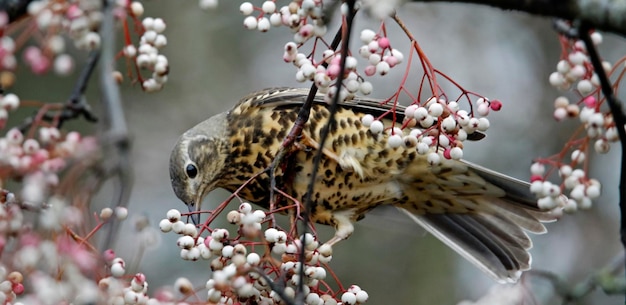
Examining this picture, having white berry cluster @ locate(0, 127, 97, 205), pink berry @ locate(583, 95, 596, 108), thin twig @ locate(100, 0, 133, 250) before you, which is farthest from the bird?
thin twig @ locate(100, 0, 133, 250)

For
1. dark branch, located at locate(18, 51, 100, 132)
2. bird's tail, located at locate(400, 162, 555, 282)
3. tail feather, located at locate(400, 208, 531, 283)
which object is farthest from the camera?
tail feather, located at locate(400, 208, 531, 283)

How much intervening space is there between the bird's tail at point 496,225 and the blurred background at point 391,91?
2.51 meters

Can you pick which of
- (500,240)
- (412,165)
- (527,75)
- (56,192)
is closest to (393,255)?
(527,75)

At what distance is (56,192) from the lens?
208 cm

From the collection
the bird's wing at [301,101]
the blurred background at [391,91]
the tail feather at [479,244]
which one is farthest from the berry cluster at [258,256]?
the blurred background at [391,91]

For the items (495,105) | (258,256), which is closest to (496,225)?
(495,105)

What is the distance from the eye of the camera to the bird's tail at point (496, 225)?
5.05m

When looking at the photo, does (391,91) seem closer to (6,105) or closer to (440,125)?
(440,125)

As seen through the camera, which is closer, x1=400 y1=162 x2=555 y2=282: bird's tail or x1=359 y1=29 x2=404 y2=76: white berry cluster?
x1=359 y1=29 x2=404 y2=76: white berry cluster

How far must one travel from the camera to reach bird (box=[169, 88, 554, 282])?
4438 millimetres

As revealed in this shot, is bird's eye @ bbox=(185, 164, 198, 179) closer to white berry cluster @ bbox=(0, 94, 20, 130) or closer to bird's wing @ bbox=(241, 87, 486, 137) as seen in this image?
bird's wing @ bbox=(241, 87, 486, 137)

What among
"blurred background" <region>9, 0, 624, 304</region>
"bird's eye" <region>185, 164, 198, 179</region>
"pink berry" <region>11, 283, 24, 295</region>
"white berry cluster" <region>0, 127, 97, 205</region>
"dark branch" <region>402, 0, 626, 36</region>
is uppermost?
"dark branch" <region>402, 0, 626, 36</region>

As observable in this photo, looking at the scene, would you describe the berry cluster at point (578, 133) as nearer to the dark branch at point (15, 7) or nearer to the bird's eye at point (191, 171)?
the dark branch at point (15, 7)

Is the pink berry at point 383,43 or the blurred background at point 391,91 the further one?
the blurred background at point 391,91
